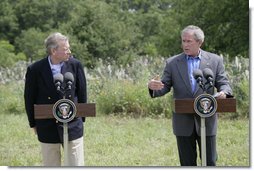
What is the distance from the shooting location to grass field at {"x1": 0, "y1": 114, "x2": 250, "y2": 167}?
4.98m

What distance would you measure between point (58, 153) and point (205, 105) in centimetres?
104

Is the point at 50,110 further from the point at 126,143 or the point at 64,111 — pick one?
the point at 126,143

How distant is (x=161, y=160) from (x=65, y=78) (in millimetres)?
1974

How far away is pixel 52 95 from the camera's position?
11.3 ft

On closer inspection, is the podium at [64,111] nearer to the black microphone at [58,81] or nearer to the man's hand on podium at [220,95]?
the black microphone at [58,81]

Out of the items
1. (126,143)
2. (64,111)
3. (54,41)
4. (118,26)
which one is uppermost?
(118,26)

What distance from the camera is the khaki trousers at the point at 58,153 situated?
137 inches

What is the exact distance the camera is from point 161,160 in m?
4.97

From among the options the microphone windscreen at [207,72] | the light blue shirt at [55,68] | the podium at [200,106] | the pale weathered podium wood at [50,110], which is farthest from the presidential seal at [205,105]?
the light blue shirt at [55,68]

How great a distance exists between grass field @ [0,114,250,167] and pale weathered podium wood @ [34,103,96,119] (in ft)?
5.32

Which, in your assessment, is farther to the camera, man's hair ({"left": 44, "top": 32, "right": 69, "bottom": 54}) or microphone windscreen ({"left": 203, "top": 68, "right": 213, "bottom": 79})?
man's hair ({"left": 44, "top": 32, "right": 69, "bottom": 54})

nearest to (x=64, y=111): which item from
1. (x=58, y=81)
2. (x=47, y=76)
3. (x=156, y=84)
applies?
(x=58, y=81)

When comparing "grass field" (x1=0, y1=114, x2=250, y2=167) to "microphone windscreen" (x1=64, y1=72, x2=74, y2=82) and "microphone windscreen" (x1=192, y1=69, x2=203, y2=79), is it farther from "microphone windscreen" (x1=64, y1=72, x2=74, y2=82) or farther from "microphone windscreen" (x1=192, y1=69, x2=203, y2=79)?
"microphone windscreen" (x1=64, y1=72, x2=74, y2=82)

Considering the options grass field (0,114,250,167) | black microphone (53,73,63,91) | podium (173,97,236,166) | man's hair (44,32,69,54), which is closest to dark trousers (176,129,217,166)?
podium (173,97,236,166)
